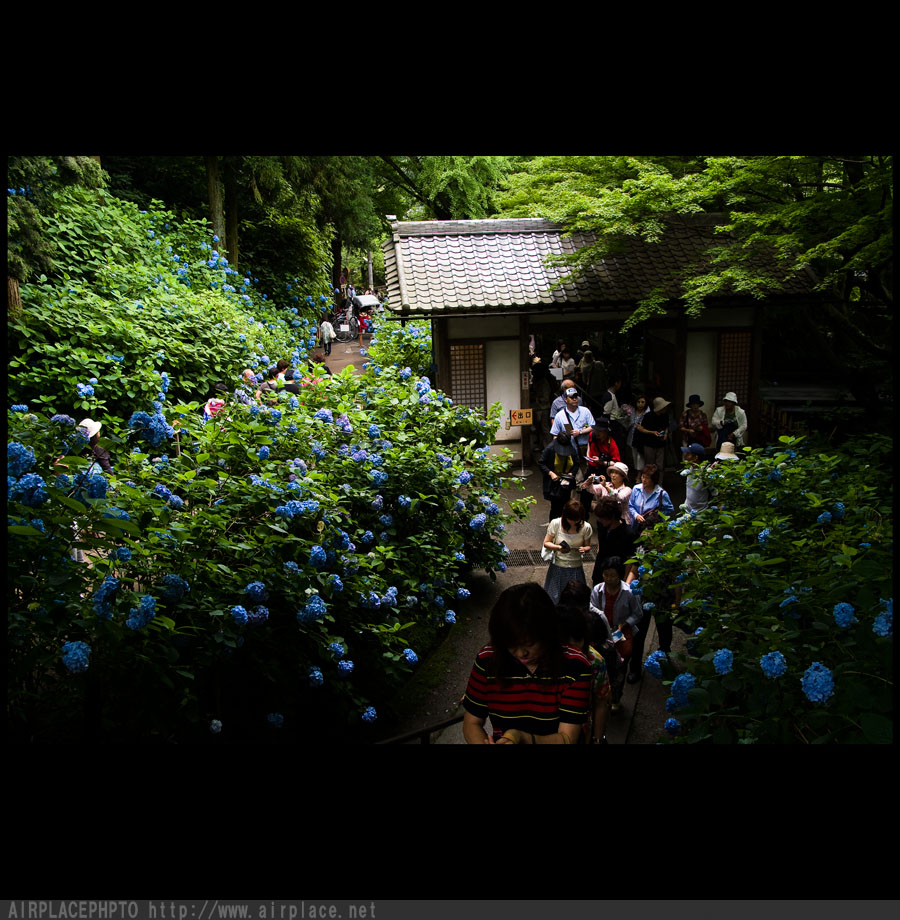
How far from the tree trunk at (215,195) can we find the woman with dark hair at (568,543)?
1173 cm

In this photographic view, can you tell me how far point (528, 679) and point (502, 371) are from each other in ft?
34.7

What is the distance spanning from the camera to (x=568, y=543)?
7.44 metres

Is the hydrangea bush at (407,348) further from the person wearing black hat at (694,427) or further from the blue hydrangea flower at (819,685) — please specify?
the blue hydrangea flower at (819,685)

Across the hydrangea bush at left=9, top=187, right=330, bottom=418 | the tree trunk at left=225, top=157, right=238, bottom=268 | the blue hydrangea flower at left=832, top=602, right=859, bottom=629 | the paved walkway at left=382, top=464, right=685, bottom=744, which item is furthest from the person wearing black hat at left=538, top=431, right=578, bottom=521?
the tree trunk at left=225, top=157, right=238, bottom=268

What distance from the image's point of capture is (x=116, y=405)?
988 cm

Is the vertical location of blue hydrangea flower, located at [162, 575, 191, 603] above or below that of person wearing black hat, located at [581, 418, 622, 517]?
below

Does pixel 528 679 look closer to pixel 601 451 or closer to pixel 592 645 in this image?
Result: pixel 592 645

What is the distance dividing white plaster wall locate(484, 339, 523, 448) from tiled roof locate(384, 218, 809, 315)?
0.91 m

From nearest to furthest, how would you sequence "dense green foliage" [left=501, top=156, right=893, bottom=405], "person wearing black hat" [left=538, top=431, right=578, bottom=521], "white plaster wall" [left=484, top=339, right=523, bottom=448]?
1. "dense green foliage" [left=501, top=156, right=893, bottom=405]
2. "person wearing black hat" [left=538, top=431, right=578, bottom=521]
3. "white plaster wall" [left=484, top=339, right=523, bottom=448]

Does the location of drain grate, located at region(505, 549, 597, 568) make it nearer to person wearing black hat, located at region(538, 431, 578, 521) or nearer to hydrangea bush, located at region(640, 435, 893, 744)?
person wearing black hat, located at region(538, 431, 578, 521)

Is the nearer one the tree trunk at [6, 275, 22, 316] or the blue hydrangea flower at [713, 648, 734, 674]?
the blue hydrangea flower at [713, 648, 734, 674]

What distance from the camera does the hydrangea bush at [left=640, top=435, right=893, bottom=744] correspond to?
3396 mm

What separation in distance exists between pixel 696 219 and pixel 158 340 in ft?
29.5

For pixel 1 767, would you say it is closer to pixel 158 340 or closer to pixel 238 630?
pixel 238 630
